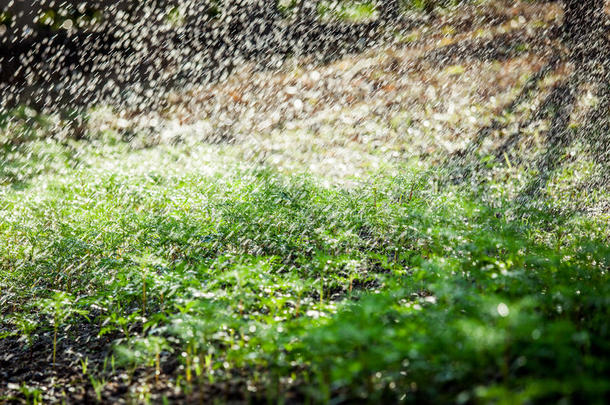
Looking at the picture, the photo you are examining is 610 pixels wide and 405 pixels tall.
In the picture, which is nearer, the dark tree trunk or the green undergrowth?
the green undergrowth

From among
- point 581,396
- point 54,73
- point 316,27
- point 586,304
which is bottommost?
point 581,396

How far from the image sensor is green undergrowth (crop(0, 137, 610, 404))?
54.3 inches

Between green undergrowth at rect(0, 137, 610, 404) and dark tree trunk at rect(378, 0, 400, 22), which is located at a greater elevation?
dark tree trunk at rect(378, 0, 400, 22)

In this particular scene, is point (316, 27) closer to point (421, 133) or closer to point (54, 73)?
point (421, 133)

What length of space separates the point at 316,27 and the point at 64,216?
6.21 meters

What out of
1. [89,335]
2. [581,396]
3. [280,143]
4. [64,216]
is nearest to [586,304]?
[581,396]

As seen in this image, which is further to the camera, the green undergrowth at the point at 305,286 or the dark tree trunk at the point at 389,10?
the dark tree trunk at the point at 389,10

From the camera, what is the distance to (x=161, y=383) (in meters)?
1.97

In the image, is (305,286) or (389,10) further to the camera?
(389,10)

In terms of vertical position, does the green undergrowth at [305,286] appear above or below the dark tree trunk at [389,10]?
below

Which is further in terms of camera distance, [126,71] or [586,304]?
[126,71]

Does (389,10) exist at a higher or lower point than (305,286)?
higher

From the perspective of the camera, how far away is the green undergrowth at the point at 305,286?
1.38 meters

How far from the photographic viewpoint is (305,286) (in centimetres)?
215
